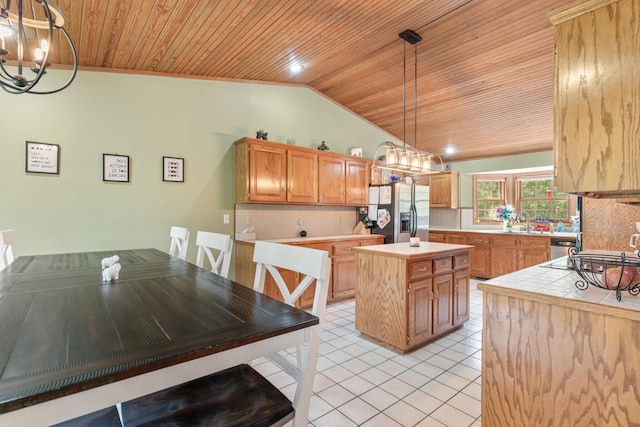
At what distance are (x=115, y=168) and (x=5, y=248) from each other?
136 centimetres

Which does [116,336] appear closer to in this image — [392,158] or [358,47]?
[392,158]

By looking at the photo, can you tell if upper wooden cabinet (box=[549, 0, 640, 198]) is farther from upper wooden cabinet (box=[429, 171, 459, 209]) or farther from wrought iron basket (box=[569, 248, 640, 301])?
upper wooden cabinet (box=[429, 171, 459, 209])

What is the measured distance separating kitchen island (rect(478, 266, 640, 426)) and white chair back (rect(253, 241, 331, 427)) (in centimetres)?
92

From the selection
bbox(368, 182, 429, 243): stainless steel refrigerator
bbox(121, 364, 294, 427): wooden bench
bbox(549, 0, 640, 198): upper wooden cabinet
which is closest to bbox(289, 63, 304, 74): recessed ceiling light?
bbox(368, 182, 429, 243): stainless steel refrigerator

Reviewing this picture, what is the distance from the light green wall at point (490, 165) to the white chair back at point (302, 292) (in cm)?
553

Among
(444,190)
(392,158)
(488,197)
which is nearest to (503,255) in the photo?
(488,197)

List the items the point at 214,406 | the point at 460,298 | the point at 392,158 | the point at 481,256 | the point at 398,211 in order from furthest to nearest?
the point at 481,256
the point at 398,211
the point at 460,298
the point at 392,158
the point at 214,406

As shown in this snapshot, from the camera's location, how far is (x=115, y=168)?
10.6 feet

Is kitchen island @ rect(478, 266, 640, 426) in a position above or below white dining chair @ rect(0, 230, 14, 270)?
below

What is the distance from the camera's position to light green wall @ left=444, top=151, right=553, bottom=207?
540 cm

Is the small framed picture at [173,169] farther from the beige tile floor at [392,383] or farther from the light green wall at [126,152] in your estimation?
the beige tile floor at [392,383]

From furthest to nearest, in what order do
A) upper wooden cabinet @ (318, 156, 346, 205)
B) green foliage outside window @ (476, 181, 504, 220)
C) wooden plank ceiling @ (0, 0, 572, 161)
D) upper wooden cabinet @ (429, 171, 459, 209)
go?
upper wooden cabinet @ (429, 171, 459, 209)
green foliage outside window @ (476, 181, 504, 220)
upper wooden cabinet @ (318, 156, 346, 205)
wooden plank ceiling @ (0, 0, 572, 161)

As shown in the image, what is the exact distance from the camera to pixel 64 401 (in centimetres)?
71

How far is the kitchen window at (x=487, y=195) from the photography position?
6161 mm
